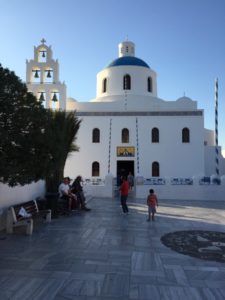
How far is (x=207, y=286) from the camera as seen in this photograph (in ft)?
15.5

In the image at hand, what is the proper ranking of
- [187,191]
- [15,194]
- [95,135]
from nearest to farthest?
1. [15,194]
2. [187,191]
3. [95,135]

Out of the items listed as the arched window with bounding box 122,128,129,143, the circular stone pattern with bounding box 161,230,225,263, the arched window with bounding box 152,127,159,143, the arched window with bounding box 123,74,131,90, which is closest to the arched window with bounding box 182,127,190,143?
the arched window with bounding box 152,127,159,143

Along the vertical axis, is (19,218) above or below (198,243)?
above

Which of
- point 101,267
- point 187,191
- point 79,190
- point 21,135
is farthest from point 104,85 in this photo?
point 101,267

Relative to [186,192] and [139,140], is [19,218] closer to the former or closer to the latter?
[186,192]

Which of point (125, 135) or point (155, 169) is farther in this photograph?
point (125, 135)

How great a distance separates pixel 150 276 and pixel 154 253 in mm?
1480

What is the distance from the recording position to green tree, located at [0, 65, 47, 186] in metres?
6.66

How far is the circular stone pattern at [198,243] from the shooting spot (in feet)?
21.4

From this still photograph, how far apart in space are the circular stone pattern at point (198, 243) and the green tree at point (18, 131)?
373 cm

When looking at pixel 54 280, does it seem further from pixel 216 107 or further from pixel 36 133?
pixel 216 107

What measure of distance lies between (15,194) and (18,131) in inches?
139

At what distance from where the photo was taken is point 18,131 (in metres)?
7.00

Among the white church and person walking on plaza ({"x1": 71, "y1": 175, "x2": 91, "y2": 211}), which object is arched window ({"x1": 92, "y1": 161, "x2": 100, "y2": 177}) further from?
person walking on plaza ({"x1": 71, "y1": 175, "x2": 91, "y2": 211})
